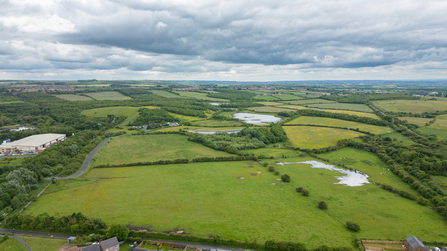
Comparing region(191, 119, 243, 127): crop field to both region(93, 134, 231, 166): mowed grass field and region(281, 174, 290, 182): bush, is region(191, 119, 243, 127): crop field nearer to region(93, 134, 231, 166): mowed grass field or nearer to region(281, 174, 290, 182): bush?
region(93, 134, 231, 166): mowed grass field

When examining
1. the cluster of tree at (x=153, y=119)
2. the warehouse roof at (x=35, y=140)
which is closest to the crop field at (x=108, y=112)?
the cluster of tree at (x=153, y=119)

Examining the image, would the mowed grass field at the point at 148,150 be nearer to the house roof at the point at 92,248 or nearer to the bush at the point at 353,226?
the house roof at the point at 92,248

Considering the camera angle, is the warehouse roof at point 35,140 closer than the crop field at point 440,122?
Yes

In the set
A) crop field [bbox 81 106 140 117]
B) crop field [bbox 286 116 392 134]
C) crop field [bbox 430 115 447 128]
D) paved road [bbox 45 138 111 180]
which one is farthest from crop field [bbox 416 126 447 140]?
crop field [bbox 81 106 140 117]

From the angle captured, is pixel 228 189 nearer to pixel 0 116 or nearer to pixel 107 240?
pixel 107 240

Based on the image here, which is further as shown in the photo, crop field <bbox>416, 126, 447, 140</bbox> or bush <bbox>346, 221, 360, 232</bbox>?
crop field <bbox>416, 126, 447, 140</bbox>

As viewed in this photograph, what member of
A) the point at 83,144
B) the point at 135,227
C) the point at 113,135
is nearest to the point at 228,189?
the point at 135,227
